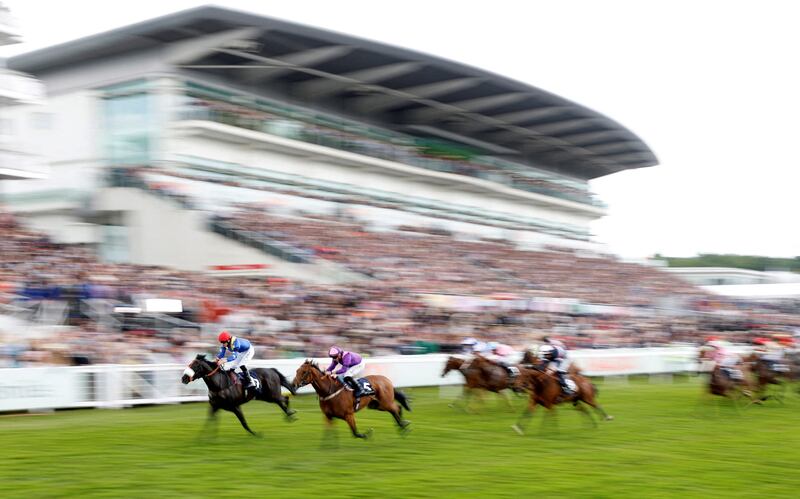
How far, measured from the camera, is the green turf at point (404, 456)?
8047mm

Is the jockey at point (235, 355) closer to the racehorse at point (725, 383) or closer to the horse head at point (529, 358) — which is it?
the horse head at point (529, 358)

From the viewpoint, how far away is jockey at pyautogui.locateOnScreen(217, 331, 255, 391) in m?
10.6

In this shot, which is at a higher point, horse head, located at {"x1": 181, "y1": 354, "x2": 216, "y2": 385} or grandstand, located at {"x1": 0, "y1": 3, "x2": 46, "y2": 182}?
grandstand, located at {"x1": 0, "y1": 3, "x2": 46, "y2": 182}

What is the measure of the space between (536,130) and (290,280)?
25.4m

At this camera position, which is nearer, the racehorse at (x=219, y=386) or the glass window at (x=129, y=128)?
the racehorse at (x=219, y=386)

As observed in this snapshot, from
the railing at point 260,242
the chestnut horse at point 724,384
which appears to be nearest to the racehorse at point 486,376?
the chestnut horse at point 724,384

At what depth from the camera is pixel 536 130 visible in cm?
4447

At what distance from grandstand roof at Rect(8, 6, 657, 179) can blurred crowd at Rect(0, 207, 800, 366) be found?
5434 mm

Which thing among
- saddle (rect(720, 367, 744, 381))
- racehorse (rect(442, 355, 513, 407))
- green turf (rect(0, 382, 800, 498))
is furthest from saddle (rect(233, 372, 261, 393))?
saddle (rect(720, 367, 744, 381))

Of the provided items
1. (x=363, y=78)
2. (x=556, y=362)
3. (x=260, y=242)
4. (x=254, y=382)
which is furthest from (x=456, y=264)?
(x=254, y=382)

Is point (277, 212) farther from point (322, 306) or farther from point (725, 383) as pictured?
point (725, 383)

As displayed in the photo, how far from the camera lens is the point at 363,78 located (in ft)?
108

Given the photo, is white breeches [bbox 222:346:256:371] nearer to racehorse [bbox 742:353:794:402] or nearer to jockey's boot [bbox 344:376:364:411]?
jockey's boot [bbox 344:376:364:411]

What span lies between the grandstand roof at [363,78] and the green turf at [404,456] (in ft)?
51.7
